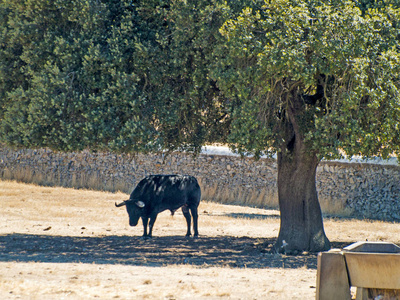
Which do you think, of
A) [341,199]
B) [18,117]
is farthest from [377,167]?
[18,117]

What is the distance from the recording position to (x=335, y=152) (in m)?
11.0

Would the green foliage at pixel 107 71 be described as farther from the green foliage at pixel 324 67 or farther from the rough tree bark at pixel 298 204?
the rough tree bark at pixel 298 204

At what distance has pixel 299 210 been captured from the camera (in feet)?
46.0

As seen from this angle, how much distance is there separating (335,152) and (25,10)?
8108mm

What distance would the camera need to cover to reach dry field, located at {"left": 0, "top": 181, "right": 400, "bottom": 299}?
8125mm

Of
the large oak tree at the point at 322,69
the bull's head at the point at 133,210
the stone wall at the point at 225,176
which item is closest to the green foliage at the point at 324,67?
the large oak tree at the point at 322,69

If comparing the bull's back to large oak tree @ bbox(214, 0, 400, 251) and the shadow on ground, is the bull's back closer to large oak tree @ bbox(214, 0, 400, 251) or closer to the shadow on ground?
the shadow on ground

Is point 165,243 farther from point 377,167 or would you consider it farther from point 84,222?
point 377,167

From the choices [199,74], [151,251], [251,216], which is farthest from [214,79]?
[251,216]

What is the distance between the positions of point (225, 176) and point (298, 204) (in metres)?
14.8

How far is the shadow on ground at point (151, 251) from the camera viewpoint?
11898 millimetres

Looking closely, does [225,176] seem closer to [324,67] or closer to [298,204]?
[298,204]

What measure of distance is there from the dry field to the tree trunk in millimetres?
557

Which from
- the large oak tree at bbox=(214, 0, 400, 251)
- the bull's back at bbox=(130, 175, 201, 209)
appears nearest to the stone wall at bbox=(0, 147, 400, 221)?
the bull's back at bbox=(130, 175, 201, 209)
